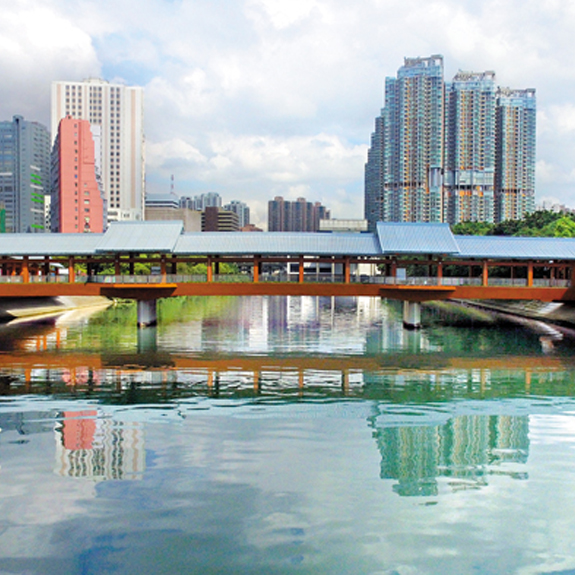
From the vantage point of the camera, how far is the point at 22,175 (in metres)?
156

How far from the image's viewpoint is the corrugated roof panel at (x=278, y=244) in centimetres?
3512

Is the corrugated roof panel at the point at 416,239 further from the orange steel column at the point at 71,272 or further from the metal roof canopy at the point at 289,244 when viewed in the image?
the orange steel column at the point at 71,272

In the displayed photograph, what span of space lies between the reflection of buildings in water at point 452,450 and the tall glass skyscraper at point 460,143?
98.8 m

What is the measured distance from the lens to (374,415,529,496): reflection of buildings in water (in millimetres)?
12539

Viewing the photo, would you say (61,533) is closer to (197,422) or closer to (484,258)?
(197,422)

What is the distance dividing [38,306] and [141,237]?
21443mm

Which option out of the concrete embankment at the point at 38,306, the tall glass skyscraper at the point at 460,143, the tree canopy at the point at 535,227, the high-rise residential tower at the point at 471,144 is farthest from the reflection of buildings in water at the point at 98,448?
the high-rise residential tower at the point at 471,144

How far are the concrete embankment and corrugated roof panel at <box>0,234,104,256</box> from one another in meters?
10.5

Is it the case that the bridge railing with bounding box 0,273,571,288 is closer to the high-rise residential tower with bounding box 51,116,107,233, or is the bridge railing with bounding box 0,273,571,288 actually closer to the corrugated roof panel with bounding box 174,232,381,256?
the corrugated roof panel with bounding box 174,232,381,256

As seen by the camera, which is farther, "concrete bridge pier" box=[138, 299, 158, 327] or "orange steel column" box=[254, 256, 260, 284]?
"concrete bridge pier" box=[138, 299, 158, 327]

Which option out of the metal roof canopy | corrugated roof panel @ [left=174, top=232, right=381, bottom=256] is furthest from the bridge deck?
corrugated roof panel @ [left=174, top=232, right=381, bottom=256]

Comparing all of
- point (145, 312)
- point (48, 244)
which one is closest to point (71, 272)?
point (48, 244)

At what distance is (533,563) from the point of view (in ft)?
30.5

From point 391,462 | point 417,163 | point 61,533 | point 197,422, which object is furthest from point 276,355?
point 417,163
